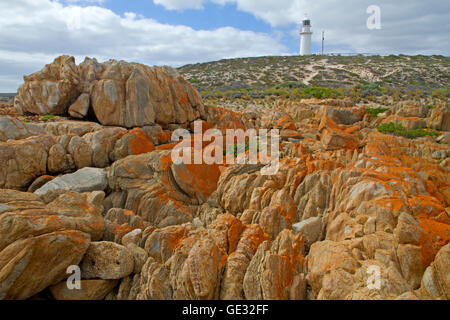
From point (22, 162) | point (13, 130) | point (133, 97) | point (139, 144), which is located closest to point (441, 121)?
point (139, 144)

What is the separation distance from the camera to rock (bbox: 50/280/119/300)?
604 centimetres

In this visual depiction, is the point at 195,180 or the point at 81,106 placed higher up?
the point at 81,106

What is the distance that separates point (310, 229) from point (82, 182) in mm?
9239

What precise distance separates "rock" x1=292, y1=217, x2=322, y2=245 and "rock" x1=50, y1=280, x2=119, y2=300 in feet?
17.5

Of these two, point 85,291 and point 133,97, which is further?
point 133,97

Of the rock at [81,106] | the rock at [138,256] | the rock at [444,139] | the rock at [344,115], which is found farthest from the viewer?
the rock at [344,115]

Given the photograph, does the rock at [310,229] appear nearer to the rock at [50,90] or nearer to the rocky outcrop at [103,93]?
the rocky outcrop at [103,93]

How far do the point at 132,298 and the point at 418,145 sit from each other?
45.9 feet

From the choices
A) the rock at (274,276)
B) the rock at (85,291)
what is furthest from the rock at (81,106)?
the rock at (274,276)

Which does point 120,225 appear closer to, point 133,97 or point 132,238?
point 132,238

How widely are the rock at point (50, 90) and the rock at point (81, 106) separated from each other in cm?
82

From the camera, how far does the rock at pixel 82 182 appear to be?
35.5ft

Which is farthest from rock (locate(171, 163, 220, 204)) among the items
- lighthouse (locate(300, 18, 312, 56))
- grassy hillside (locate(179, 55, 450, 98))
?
lighthouse (locate(300, 18, 312, 56))

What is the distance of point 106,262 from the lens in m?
6.53
